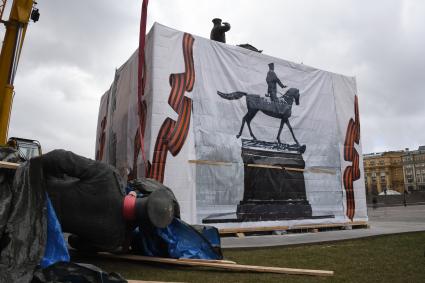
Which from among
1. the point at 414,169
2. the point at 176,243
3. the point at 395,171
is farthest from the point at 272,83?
the point at 414,169

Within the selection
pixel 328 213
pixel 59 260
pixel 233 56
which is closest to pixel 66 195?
pixel 59 260

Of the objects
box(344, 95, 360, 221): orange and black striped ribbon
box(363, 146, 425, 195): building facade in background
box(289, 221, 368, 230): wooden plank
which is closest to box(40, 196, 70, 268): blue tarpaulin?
box(289, 221, 368, 230): wooden plank

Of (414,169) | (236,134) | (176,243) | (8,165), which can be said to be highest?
(414,169)

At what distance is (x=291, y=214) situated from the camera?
32.9 ft

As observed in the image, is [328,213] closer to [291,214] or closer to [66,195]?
[291,214]

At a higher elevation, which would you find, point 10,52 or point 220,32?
point 220,32

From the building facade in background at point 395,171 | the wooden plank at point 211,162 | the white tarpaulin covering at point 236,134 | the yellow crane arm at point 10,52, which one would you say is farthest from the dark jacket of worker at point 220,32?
the building facade in background at point 395,171

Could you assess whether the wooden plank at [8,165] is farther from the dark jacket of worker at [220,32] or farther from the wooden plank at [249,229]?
the dark jacket of worker at [220,32]

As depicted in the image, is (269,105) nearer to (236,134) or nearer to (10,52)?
(236,134)

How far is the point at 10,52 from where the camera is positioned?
901 centimetres

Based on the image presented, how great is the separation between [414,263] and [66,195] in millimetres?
4216

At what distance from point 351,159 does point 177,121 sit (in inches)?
250

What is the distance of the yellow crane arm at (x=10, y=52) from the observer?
8.80 meters

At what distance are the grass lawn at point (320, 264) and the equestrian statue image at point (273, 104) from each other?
13.2 feet
